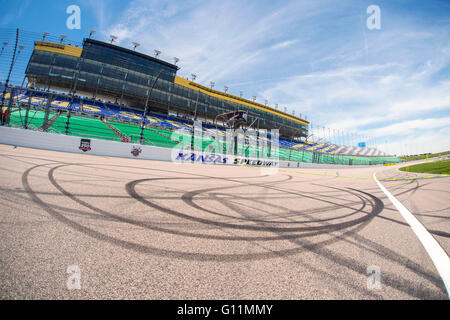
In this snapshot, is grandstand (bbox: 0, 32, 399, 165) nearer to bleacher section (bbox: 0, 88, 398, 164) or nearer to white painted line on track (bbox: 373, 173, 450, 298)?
bleacher section (bbox: 0, 88, 398, 164)

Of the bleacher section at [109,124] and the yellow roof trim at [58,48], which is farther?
the yellow roof trim at [58,48]

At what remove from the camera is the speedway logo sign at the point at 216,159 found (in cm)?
1581

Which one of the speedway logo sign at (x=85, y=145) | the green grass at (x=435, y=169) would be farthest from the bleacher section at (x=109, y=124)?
the green grass at (x=435, y=169)

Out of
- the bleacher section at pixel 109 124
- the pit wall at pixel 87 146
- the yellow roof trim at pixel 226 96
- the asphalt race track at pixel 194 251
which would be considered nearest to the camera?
the asphalt race track at pixel 194 251

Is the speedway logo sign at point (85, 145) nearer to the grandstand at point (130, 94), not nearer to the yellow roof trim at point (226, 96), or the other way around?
the grandstand at point (130, 94)

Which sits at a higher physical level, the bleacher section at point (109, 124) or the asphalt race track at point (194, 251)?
the bleacher section at point (109, 124)

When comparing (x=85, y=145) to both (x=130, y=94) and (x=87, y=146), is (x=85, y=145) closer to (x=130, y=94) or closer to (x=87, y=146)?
(x=87, y=146)

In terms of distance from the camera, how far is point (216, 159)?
63.0 ft

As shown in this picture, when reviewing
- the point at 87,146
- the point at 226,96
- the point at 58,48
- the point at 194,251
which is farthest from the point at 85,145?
the point at 226,96

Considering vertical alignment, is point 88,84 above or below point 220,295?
above
